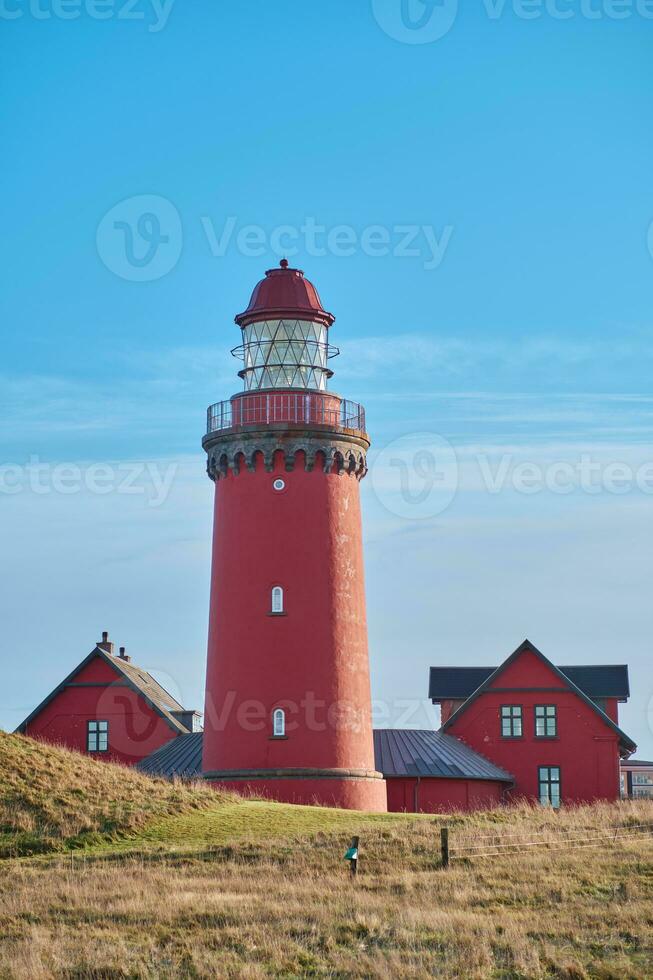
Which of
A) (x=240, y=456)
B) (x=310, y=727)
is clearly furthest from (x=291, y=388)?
(x=310, y=727)

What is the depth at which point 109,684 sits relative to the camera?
52094 millimetres

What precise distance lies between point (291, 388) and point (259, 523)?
156 inches

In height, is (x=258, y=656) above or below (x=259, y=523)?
below

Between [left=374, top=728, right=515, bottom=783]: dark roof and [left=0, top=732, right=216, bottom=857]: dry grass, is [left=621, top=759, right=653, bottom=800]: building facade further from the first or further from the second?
[left=0, top=732, right=216, bottom=857]: dry grass

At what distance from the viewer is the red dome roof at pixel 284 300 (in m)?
41.5

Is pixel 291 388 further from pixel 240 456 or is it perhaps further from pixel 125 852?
pixel 125 852

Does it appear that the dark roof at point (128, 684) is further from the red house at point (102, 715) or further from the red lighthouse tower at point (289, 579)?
the red lighthouse tower at point (289, 579)

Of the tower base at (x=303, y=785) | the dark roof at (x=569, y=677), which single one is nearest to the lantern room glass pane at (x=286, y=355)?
the tower base at (x=303, y=785)

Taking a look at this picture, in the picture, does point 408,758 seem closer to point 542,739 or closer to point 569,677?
point 542,739

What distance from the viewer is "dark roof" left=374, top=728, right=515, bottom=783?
46625 mm

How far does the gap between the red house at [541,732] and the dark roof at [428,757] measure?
0.82 meters

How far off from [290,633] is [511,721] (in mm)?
14602

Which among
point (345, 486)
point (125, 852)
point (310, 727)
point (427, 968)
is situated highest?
point (345, 486)

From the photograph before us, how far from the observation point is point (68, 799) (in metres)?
31.5
